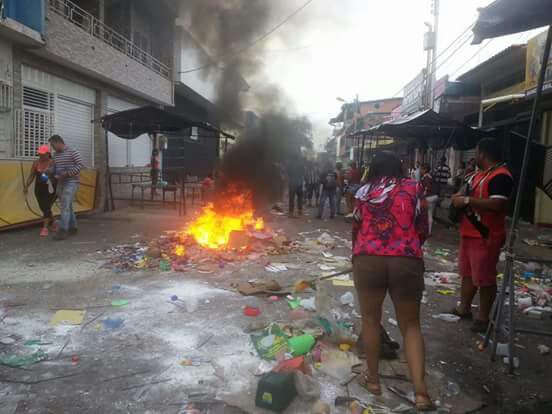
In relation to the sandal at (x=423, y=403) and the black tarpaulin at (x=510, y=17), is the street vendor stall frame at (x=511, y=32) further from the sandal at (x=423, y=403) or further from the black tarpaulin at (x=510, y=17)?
the sandal at (x=423, y=403)

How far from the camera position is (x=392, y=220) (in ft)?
9.15

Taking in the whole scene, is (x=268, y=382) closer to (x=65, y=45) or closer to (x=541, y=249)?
(x=541, y=249)

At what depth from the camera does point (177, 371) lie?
3152 millimetres

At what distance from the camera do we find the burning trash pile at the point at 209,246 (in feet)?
20.2

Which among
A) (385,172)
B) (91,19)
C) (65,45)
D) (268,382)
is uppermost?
(91,19)

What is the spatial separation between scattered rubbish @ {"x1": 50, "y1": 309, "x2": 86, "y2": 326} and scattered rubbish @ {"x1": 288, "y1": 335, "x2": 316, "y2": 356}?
1970mm

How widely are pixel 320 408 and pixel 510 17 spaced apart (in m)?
3.11

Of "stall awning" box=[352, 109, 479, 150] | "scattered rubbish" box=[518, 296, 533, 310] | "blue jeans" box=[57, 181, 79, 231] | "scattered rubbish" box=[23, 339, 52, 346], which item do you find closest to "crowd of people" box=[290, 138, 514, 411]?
"scattered rubbish" box=[23, 339, 52, 346]

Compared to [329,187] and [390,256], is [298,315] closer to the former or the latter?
[390,256]

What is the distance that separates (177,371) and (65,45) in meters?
9.14

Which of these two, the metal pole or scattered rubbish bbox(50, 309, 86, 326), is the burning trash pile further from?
the metal pole

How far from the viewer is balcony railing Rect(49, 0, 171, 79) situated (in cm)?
1066

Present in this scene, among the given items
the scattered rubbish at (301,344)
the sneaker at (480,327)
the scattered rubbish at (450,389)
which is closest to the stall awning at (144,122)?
the scattered rubbish at (301,344)

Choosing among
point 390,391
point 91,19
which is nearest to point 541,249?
point 390,391
